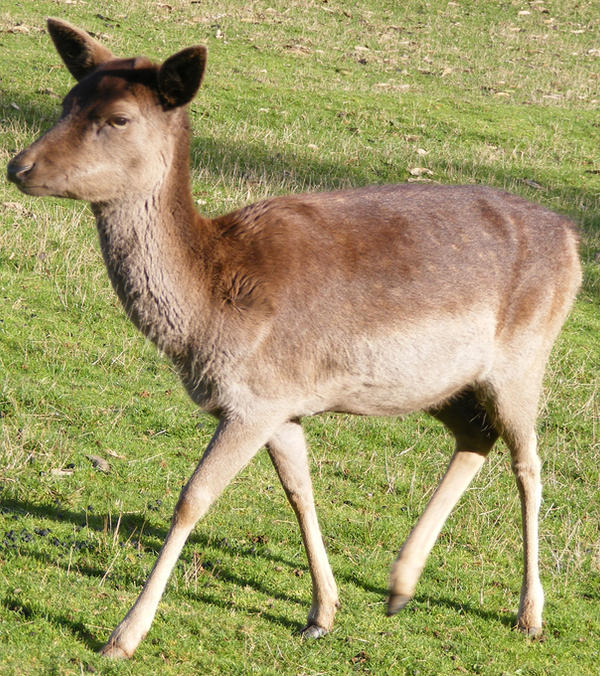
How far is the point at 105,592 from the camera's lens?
16.2 ft

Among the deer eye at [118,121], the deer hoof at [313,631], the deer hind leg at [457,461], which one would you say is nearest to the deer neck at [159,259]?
the deer eye at [118,121]

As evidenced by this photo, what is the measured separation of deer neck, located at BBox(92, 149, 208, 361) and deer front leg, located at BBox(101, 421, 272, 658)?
1.60ft

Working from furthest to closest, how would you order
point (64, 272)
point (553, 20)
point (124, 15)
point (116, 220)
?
1. point (553, 20)
2. point (124, 15)
3. point (64, 272)
4. point (116, 220)

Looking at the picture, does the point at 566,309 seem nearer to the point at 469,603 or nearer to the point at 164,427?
the point at 469,603

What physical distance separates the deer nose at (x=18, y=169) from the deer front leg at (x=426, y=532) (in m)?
2.70

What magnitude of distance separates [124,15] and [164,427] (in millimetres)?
13763

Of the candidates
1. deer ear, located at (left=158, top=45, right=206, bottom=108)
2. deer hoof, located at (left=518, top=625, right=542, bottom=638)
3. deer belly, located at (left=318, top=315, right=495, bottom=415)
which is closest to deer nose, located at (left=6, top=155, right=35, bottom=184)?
deer ear, located at (left=158, top=45, right=206, bottom=108)

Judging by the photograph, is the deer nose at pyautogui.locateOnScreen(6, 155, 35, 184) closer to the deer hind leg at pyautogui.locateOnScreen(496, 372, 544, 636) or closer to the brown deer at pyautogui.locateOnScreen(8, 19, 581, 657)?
the brown deer at pyautogui.locateOnScreen(8, 19, 581, 657)

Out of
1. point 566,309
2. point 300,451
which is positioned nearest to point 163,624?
point 300,451

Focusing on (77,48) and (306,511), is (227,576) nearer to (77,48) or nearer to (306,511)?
(306,511)

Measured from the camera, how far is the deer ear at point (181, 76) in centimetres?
429

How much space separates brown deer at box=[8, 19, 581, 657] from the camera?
4.38 m

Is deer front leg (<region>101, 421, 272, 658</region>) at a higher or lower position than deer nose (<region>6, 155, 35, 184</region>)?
lower

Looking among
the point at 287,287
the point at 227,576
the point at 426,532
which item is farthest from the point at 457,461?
the point at 287,287
